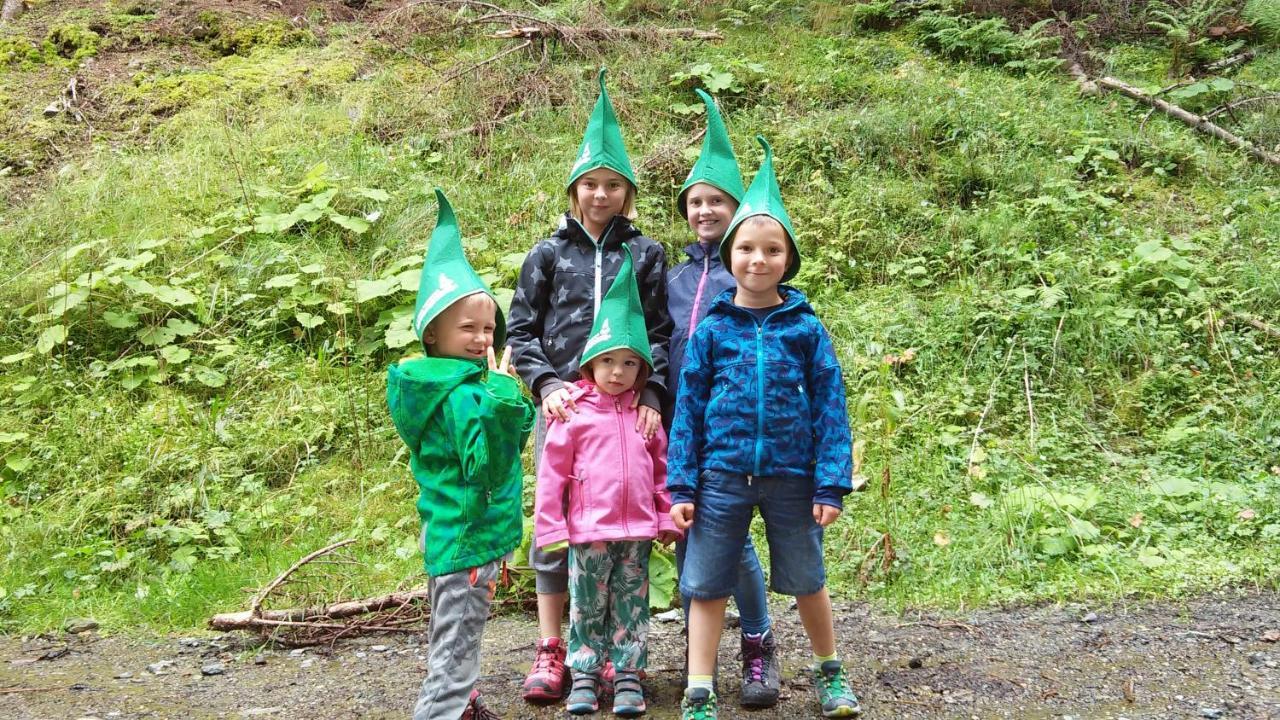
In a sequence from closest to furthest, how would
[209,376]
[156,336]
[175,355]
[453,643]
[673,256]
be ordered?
[453,643], [209,376], [175,355], [156,336], [673,256]

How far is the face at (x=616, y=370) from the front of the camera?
3.30 meters

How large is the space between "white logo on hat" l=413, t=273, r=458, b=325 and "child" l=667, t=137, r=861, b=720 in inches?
33.7

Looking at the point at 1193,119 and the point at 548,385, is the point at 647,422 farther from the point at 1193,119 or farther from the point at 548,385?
the point at 1193,119

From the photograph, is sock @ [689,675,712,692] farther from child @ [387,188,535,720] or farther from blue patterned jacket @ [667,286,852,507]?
child @ [387,188,535,720]

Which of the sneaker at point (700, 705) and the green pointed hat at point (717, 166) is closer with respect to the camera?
the sneaker at point (700, 705)

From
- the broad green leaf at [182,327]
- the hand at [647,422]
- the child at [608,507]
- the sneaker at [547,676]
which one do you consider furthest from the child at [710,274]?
the broad green leaf at [182,327]

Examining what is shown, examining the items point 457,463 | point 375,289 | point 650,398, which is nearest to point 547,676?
point 457,463

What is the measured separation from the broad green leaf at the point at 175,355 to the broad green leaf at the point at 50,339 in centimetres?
70

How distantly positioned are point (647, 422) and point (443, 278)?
0.91 m

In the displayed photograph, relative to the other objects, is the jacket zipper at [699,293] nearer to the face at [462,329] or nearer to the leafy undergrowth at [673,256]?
the face at [462,329]

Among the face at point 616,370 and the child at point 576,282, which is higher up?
the child at point 576,282

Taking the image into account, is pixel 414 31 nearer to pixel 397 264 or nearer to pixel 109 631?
pixel 397 264

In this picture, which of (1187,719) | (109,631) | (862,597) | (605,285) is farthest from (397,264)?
(1187,719)

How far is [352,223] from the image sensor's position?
299 inches
